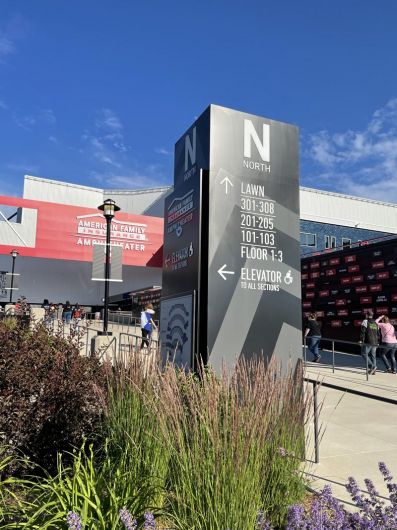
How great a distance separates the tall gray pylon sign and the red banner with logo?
2330 centimetres

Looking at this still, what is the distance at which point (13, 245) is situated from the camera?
2950 cm

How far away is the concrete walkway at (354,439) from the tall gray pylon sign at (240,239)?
3.15ft

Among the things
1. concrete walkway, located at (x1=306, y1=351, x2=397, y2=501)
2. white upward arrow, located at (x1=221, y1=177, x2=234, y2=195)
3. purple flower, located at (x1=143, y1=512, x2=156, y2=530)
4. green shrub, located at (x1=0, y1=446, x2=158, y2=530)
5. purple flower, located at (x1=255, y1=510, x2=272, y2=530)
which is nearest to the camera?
purple flower, located at (x1=143, y1=512, x2=156, y2=530)

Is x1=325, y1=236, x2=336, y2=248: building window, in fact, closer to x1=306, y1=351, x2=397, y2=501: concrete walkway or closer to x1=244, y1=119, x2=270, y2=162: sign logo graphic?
x1=306, y1=351, x2=397, y2=501: concrete walkway

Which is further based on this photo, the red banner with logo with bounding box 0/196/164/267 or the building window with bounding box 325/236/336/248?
the building window with bounding box 325/236/336/248

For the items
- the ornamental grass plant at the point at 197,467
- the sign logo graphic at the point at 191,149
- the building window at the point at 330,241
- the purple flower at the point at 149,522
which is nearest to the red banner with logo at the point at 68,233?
the building window at the point at 330,241

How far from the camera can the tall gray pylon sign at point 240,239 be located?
5.59 meters

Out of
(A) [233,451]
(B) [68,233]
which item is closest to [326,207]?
(B) [68,233]

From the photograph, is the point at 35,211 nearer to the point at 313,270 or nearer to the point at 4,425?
the point at 313,270

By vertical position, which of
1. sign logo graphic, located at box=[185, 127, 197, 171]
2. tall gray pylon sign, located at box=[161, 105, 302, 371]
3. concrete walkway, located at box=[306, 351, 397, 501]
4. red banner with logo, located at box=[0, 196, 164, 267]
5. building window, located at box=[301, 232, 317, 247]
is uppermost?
building window, located at box=[301, 232, 317, 247]

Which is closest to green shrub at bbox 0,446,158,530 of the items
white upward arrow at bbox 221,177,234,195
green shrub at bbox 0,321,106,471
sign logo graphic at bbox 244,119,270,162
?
green shrub at bbox 0,321,106,471

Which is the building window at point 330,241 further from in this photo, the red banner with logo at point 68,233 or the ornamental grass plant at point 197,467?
the ornamental grass plant at point 197,467

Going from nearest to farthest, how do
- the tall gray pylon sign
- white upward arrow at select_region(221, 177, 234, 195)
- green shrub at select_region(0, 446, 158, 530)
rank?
green shrub at select_region(0, 446, 158, 530), the tall gray pylon sign, white upward arrow at select_region(221, 177, 234, 195)

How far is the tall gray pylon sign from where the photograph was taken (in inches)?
220
